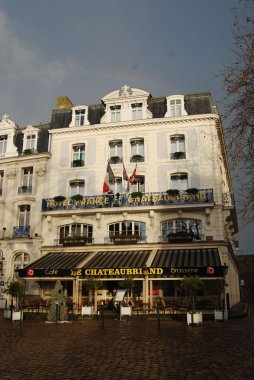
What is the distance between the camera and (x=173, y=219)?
77.9ft

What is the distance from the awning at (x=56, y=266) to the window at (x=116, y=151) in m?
6.53

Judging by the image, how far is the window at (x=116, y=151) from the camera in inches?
1022

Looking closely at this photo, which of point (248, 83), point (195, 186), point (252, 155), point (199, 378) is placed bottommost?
point (199, 378)

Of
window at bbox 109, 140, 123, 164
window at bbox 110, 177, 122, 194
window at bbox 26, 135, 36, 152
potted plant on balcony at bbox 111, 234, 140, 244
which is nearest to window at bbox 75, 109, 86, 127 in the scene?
window at bbox 109, 140, 123, 164

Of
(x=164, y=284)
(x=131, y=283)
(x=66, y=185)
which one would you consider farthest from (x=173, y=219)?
(x=66, y=185)

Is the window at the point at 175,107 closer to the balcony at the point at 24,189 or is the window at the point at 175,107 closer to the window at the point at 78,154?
the window at the point at 78,154

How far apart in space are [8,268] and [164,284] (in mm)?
10791

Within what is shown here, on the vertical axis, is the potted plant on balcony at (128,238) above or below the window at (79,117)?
below

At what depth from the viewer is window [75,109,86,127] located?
2802 cm

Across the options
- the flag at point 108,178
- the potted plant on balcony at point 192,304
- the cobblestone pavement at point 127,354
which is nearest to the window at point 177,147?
the flag at point 108,178

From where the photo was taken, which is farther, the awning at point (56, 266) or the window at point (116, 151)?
the window at point (116, 151)

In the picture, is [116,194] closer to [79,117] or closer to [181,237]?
[181,237]

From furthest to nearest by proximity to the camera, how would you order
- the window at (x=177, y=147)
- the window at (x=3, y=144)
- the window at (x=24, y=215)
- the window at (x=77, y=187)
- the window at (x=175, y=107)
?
1. the window at (x=3, y=144)
2. the window at (x=24, y=215)
3. the window at (x=77, y=187)
4. the window at (x=175, y=107)
5. the window at (x=177, y=147)

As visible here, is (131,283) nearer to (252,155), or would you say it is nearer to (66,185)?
(66,185)
